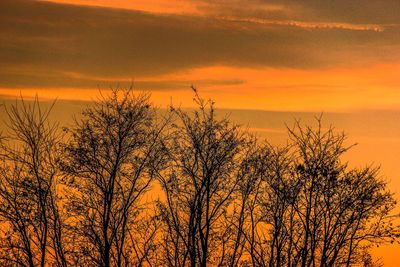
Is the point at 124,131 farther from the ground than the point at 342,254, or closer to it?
farther from the ground

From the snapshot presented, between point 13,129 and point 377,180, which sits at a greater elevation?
point 13,129

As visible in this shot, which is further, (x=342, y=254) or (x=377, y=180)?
(x=342, y=254)

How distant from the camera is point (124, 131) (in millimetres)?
39062

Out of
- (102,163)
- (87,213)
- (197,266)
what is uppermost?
(102,163)

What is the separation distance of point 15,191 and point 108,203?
5068 mm

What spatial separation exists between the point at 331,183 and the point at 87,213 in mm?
13431

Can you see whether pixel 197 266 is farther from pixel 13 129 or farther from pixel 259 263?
pixel 13 129

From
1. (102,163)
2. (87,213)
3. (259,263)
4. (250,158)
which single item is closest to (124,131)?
(102,163)

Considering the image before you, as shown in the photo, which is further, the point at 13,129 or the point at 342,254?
the point at 342,254

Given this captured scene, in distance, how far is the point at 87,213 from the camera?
38750 millimetres

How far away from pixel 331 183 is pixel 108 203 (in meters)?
12.0

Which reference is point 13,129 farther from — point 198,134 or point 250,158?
point 250,158

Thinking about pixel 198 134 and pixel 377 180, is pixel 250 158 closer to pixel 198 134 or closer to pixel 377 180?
pixel 198 134

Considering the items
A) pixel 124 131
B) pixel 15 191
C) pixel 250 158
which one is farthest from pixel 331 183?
pixel 15 191
